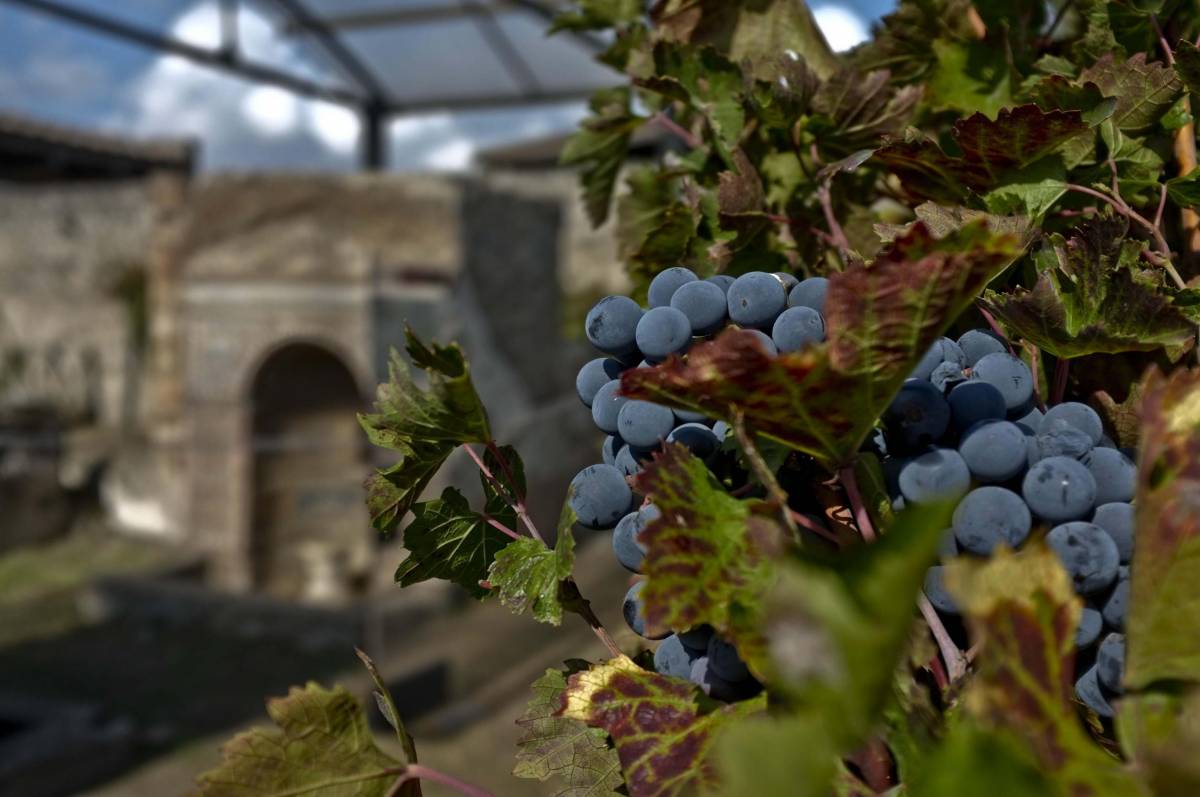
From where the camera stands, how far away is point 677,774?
39cm

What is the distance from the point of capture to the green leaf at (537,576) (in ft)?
1.52

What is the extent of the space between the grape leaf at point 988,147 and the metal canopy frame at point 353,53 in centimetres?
790

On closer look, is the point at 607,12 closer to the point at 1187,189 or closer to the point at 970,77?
the point at 970,77

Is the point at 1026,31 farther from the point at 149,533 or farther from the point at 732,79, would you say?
the point at 149,533

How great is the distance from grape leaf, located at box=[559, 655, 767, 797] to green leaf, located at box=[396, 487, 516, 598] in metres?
0.11

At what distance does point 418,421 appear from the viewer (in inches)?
19.6

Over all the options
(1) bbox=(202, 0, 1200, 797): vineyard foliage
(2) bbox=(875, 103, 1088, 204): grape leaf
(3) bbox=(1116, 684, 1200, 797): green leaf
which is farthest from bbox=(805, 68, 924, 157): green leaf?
(3) bbox=(1116, 684, 1200, 797): green leaf

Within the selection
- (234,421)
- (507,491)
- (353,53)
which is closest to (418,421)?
(507,491)

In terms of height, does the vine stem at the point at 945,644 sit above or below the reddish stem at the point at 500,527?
below

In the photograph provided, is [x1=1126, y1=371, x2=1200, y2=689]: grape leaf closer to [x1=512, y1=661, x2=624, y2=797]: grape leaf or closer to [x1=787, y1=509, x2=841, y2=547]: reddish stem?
[x1=787, y1=509, x2=841, y2=547]: reddish stem

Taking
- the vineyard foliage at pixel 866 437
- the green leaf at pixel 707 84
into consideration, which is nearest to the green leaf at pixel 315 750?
the vineyard foliage at pixel 866 437

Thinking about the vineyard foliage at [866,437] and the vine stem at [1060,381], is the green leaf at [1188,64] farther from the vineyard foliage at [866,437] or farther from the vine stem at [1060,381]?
the vine stem at [1060,381]

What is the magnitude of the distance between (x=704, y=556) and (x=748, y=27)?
54cm

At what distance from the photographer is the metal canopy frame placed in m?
8.62
